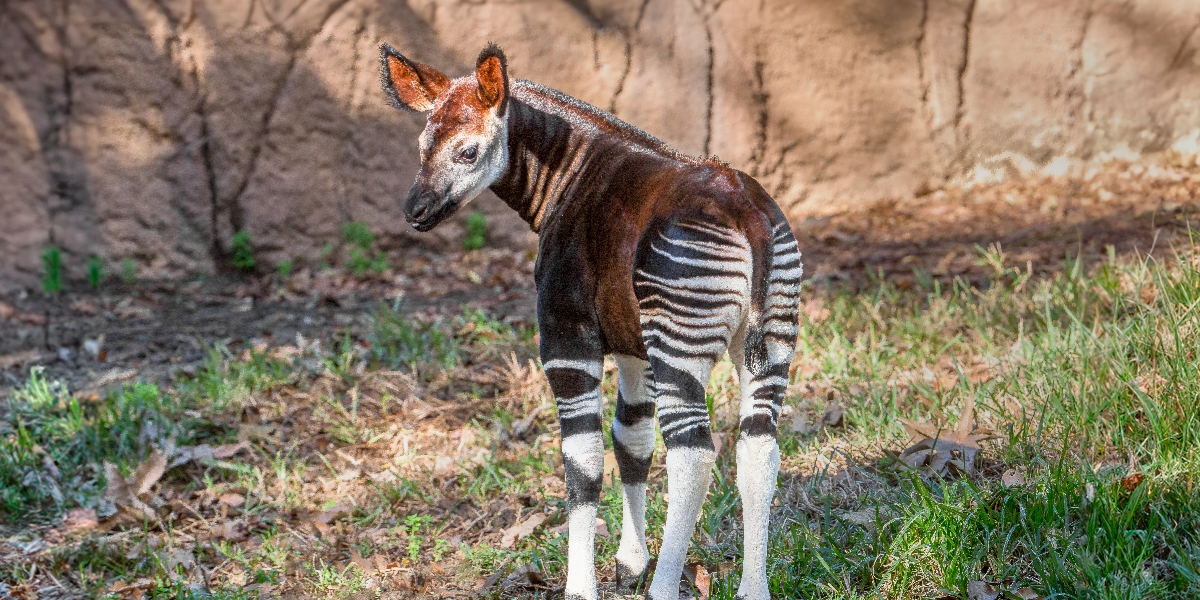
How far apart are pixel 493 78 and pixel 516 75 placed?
17.1 ft

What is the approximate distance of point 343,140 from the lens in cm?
762

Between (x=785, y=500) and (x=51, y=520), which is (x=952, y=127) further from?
(x=51, y=520)

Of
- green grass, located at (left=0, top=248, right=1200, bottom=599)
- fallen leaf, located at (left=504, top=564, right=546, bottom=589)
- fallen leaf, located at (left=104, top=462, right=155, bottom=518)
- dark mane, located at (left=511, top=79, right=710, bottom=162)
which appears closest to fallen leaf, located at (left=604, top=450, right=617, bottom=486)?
green grass, located at (left=0, top=248, right=1200, bottom=599)

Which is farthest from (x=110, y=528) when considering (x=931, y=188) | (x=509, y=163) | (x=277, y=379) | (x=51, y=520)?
(x=931, y=188)

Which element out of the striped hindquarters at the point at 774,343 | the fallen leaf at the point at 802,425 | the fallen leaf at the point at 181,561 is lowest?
the fallen leaf at the point at 181,561

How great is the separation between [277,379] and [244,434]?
0.50 meters

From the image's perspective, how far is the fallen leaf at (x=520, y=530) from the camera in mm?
3559

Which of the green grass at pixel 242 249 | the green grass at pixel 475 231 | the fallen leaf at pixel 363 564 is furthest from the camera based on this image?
the green grass at pixel 475 231

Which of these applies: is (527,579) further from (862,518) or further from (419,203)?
(419,203)

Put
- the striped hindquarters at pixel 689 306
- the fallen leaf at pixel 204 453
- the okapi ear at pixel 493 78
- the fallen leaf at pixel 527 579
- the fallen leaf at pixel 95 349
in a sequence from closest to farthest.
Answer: the striped hindquarters at pixel 689 306, the okapi ear at pixel 493 78, the fallen leaf at pixel 527 579, the fallen leaf at pixel 204 453, the fallen leaf at pixel 95 349

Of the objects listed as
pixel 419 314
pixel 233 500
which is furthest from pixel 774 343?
pixel 419 314

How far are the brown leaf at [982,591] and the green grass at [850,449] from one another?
2 cm

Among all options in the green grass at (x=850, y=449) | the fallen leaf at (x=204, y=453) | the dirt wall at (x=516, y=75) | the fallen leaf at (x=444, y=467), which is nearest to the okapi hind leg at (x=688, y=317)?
the green grass at (x=850, y=449)

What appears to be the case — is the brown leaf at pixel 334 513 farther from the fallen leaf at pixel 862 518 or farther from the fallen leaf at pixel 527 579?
the fallen leaf at pixel 862 518
